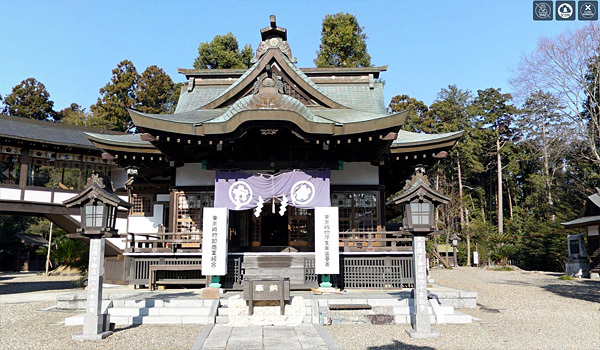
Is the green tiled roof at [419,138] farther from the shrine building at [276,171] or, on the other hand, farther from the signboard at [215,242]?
the signboard at [215,242]

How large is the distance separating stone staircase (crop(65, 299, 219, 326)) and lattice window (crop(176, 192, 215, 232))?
393cm

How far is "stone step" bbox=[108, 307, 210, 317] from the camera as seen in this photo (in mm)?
9539

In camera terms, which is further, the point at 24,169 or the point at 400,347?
the point at 24,169

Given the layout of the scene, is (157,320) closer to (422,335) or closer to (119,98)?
(422,335)

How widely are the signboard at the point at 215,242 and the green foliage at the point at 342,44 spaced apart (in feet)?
89.4

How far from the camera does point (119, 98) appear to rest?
1709 inches

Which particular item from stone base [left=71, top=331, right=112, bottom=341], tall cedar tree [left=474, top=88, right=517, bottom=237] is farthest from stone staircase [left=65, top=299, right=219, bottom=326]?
tall cedar tree [left=474, top=88, right=517, bottom=237]

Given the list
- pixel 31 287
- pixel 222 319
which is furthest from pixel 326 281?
pixel 31 287

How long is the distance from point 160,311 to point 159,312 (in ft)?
0.10

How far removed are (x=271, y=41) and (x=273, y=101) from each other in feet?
16.8

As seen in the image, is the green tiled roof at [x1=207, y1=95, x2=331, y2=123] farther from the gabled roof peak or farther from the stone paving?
the stone paving

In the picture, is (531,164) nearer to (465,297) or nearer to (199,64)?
(199,64)

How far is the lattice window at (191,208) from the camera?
1382 centimetres

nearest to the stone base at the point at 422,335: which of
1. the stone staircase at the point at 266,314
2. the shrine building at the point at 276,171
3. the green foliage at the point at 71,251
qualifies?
the stone staircase at the point at 266,314
